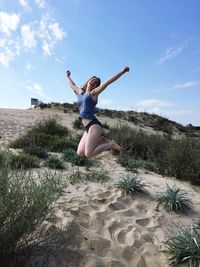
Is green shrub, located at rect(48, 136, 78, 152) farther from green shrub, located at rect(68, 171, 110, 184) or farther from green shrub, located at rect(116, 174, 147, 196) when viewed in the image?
green shrub, located at rect(116, 174, 147, 196)

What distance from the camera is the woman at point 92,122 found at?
529 cm

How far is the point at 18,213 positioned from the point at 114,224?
176cm

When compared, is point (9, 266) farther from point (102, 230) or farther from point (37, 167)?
point (37, 167)

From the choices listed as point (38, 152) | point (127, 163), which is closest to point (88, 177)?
point (127, 163)

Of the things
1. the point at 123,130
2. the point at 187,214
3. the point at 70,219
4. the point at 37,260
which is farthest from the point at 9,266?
the point at 123,130

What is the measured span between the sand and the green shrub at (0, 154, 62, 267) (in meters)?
0.27

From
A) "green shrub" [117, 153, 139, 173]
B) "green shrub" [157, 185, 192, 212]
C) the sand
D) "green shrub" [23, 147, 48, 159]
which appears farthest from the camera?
"green shrub" [23, 147, 48, 159]

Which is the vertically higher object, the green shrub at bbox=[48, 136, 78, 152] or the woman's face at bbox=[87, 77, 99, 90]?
the woman's face at bbox=[87, 77, 99, 90]

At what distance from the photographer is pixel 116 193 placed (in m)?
6.26

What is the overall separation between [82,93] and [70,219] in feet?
7.29

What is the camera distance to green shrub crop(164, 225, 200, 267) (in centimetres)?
419

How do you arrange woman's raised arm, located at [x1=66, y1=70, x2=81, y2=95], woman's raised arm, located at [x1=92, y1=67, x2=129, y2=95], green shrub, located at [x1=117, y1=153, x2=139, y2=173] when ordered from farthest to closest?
green shrub, located at [x1=117, y1=153, x2=139, y2=173]
woman's raised arm, located at [x1=66, y1=70, x2=81, y2=95]
woman's raised arm, located at [x1=92, y1=67, x2=129, y2=95]

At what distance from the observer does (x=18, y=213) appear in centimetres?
388

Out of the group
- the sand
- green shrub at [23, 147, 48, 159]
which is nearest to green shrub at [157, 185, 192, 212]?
the sand
